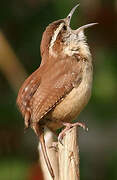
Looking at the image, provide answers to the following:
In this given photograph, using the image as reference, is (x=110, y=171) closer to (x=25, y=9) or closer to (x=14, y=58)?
(x=14, y=58)

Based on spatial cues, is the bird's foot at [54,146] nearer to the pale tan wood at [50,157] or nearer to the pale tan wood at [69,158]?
the pale tan wood at [50,157]

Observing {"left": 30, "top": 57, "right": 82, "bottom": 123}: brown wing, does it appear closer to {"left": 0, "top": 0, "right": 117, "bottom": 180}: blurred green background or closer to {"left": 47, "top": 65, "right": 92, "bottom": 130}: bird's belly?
{"left": 47, "top": 65, "right": 92, "bottom": 130}: bird's belly

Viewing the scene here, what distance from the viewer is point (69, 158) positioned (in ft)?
11.4

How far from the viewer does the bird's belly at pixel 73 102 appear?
396 centimetres

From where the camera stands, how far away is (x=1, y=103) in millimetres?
5578

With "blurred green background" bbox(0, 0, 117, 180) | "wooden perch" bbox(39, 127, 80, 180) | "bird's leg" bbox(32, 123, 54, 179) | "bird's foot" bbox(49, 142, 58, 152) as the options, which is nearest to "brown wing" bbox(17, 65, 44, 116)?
"bird's leg" bbox(32, 123, 54, 179)

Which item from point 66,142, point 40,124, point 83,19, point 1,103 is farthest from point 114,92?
point 66,142

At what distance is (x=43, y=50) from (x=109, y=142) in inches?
68.3

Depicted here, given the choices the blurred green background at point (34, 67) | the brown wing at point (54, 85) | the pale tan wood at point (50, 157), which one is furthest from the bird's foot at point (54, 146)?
the blurred green background at point (34, 67)

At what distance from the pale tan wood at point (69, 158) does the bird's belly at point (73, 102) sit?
337mm

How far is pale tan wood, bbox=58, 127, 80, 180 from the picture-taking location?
11.2ft

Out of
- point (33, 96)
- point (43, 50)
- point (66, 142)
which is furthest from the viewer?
point (43, 50)

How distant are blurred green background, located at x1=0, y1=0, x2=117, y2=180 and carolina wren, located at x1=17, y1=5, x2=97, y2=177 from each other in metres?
0.82

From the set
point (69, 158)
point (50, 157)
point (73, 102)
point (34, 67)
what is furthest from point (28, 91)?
point (34, 67)
